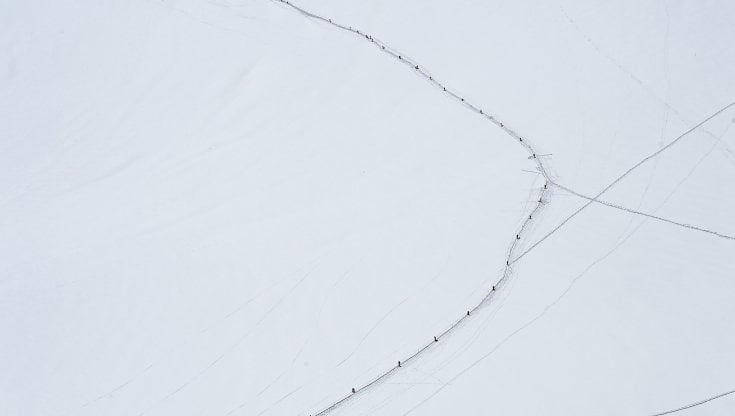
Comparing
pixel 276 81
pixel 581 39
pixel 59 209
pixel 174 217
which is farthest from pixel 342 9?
pixel 59 209

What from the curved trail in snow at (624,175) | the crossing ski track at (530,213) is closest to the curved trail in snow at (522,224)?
the crossing ski track at (530,213)

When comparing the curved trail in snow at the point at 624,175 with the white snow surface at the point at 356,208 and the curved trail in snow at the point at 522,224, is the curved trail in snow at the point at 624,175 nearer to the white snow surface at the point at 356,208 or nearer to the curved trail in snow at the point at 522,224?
the white snow surface at the point at 356,208

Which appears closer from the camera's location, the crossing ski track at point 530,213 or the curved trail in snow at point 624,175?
the crossing ski track at point 530,213

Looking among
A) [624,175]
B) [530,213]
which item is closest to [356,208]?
[530,213]

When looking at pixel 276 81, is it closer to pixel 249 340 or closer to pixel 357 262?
pixel 357 262

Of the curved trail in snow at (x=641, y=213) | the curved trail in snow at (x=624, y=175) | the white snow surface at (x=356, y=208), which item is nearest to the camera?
the white snow surface at (x=356, y=208)

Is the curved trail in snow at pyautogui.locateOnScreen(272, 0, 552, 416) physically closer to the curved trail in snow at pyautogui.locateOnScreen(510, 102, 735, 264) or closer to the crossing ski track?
the crossing ski track
